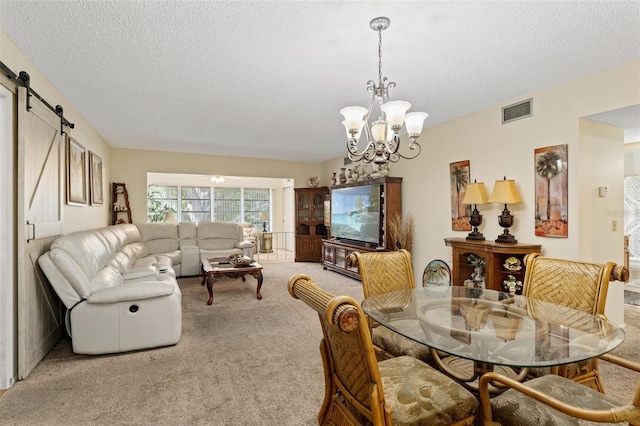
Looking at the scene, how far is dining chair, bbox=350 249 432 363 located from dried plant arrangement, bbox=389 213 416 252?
246 centimetres

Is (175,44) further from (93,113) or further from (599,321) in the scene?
(599,321)

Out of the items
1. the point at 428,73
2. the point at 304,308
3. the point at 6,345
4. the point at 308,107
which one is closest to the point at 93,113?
the point at 308,107

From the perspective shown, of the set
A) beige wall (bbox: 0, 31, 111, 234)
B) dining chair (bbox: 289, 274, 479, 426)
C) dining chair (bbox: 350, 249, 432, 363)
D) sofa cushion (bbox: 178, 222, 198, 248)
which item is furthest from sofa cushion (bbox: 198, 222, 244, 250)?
dining chair (bbox: 289, 274, 479, 426)

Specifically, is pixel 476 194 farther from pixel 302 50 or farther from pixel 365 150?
pixel 302 50

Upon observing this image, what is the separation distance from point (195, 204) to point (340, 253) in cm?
573

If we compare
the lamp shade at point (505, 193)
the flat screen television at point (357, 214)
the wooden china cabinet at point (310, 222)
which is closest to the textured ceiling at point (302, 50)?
the lamp shade at point (505, 193)

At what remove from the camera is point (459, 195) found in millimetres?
4418

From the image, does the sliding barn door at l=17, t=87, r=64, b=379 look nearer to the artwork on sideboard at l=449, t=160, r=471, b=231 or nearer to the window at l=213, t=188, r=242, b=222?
the artwork on sideboard at l=449, t=160, r=471, b=231

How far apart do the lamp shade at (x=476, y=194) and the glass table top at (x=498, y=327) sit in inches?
69.0

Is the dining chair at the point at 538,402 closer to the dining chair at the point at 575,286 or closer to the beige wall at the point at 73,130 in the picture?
the dining chair at the point at 575,286

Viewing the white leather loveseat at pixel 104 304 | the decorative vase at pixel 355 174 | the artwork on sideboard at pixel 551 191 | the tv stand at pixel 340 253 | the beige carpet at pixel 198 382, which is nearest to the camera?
the beige carpet at pixel 198 382

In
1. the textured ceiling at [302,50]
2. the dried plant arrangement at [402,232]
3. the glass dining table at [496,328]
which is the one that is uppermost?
the textured ceiling at [302,50]

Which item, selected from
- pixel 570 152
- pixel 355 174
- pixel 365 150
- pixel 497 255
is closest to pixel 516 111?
pixel 570 152

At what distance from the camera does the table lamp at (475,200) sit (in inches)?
154
